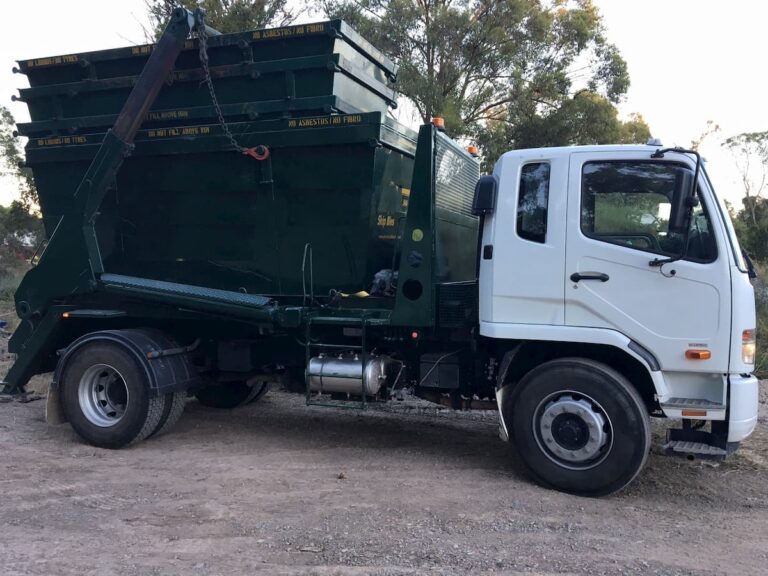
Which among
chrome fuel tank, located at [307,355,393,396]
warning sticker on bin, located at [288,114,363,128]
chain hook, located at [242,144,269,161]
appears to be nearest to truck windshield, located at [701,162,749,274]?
warning sticker on bin, located at [288,114,363,128]

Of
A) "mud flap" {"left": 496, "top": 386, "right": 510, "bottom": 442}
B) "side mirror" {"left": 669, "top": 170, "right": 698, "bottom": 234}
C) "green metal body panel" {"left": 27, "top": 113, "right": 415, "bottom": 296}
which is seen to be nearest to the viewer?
"side mirror" {"left": 669, "top": 170, "right": 698, "bottom": 234}

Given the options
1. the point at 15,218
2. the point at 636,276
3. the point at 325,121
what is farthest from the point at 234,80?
the point at 15,218

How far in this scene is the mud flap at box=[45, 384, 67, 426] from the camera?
6.57m

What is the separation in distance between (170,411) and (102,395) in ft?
2.21

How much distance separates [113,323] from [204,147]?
6.89ft

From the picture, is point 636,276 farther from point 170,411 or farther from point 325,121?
point 170,411

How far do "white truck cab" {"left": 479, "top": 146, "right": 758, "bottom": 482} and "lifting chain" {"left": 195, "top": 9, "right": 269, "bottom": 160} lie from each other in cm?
220

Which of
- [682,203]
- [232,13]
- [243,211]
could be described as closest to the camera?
[682,203]

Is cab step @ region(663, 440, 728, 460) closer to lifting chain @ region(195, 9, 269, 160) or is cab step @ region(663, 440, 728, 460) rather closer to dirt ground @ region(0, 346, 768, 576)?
dirt ground @ region(0, 346, 768, 576)

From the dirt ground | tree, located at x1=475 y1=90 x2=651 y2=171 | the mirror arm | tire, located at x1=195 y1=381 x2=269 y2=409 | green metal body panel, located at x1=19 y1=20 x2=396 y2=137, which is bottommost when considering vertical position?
the dirt ground

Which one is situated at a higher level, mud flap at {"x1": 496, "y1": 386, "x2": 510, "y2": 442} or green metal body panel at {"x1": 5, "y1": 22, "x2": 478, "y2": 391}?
green metal body panel at {"x1": 5, "y1": 22, "x2": 478, "y2": 391}

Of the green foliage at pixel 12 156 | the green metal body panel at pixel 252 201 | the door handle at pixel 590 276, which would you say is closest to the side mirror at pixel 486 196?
the door handle at pixel 590 276

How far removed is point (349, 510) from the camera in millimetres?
4746

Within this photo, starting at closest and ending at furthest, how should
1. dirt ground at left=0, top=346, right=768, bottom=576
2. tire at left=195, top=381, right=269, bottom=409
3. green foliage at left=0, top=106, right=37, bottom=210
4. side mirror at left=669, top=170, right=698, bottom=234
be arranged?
dirt ground at left=0, top=346, right=768, bottom=576 → side mirror at left=669, top=170, right=698, bottom=234 → tire at left=195, top=381, right=269, bottom=409 → green foliage at left=0, top=106, right=37, bottom=210
